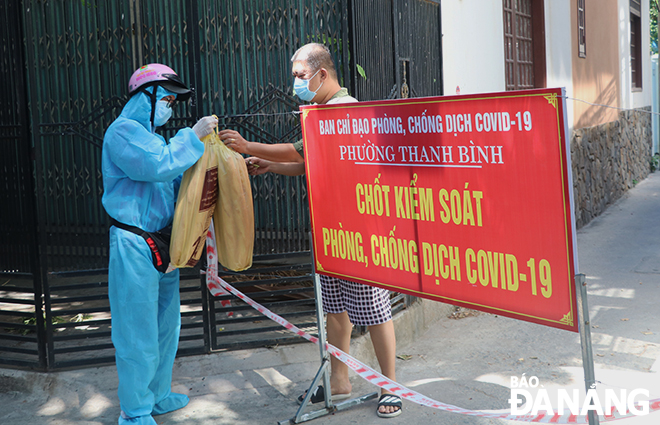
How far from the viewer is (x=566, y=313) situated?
95.8 inches

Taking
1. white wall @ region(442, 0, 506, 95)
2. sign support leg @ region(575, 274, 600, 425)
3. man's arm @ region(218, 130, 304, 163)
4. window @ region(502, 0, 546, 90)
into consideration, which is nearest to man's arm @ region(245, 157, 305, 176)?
man's arm @ region(218, 130, 304, 163)

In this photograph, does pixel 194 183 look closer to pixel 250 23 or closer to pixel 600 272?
pixel 250 23

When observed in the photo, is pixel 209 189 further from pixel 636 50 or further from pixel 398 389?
pixel 636 50

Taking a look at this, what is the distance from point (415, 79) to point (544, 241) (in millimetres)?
3446

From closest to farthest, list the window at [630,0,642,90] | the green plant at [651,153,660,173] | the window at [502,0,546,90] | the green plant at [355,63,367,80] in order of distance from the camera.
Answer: the green plant at [355,63,367,80]
the window at [502,0,546,90]
the window at [630,0,642,90]
the green plant at [651,153,660,173]

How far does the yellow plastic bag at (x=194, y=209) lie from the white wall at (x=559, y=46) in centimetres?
682

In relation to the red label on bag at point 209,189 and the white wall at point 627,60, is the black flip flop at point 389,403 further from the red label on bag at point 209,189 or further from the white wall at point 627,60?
the white wall at point 627,60

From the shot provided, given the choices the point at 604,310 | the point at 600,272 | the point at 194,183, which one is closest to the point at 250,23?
the point at 194,183

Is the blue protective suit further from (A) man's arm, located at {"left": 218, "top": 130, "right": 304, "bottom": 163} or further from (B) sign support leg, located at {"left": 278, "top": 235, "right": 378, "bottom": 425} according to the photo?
(B) sign support leg, located at {"left": 278, "top": 235, "right": 378, "bottom": 425}

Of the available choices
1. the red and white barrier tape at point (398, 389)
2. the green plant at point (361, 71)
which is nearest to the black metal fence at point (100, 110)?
the green plant at point (361, 71)

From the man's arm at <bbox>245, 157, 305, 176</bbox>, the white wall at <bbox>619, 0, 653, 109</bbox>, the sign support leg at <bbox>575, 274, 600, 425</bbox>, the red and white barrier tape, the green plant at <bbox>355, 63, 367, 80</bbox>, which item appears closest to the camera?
the sign support leg at <bbox>575, 274, 600, 425</bbox>

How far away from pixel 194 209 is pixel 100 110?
1545mm

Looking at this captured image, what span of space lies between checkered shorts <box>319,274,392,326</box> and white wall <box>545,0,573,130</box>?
6377 millimetres

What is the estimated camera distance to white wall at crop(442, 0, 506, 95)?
642 centimetres
